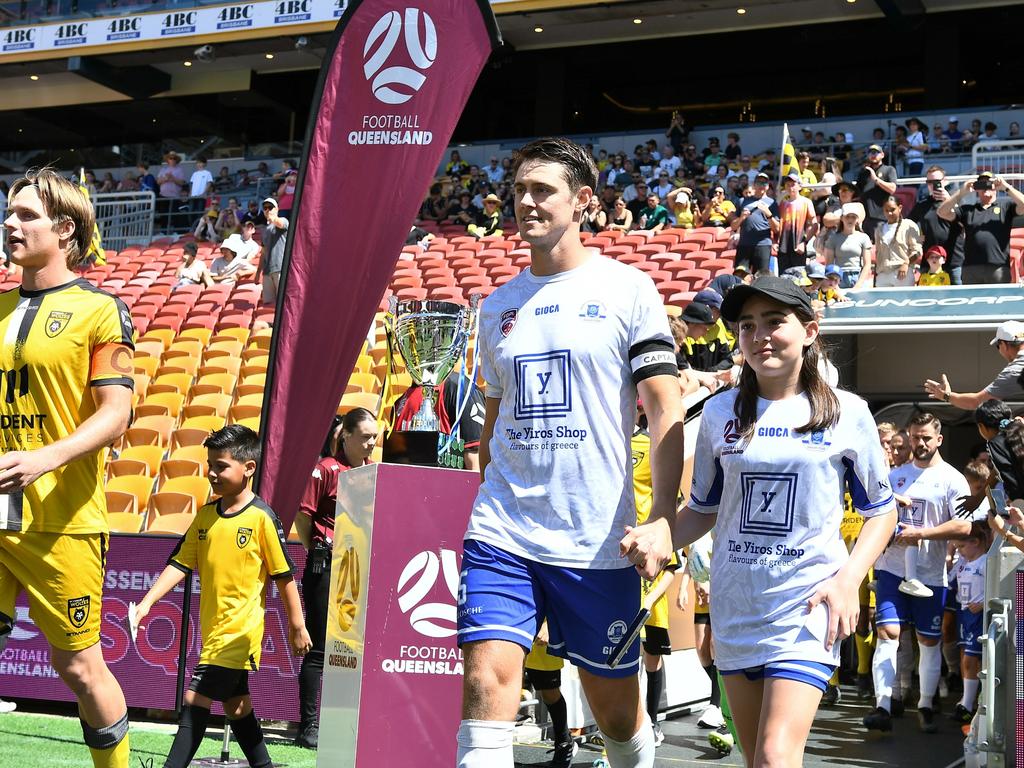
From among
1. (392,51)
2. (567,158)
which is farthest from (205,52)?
(567,158)

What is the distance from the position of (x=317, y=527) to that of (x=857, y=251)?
7295 mm

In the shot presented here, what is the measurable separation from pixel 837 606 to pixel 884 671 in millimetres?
4498

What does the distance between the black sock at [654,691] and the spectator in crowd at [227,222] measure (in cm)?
1602

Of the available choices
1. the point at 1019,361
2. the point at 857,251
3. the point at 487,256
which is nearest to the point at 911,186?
the point at 857,251

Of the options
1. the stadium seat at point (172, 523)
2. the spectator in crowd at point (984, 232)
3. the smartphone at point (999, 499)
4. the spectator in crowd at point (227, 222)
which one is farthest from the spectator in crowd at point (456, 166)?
the smartphone at point (999, 499)

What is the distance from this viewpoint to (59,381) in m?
3.69

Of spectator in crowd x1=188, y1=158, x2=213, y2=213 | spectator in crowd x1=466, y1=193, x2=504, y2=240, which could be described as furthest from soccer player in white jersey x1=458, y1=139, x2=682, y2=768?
spectator in crowd x1=188, y1=158, x2=213, y2=213

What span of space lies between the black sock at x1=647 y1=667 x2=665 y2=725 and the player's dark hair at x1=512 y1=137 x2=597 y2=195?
149 inches

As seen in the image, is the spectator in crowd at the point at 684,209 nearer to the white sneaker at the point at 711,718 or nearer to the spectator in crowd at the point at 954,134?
the spectator in crowd at the point at 954,134

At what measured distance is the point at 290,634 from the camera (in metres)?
5.12

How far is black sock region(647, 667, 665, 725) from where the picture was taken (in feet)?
21.6

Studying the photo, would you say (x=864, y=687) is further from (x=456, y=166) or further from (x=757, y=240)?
(x=456, y=166)

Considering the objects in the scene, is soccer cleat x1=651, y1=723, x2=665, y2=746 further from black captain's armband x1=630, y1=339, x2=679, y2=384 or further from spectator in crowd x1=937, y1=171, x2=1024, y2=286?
spectator in crowd x1=937, y1=171, x2=1024, y2=286

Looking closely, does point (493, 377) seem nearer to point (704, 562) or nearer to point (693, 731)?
point (704, 562)
